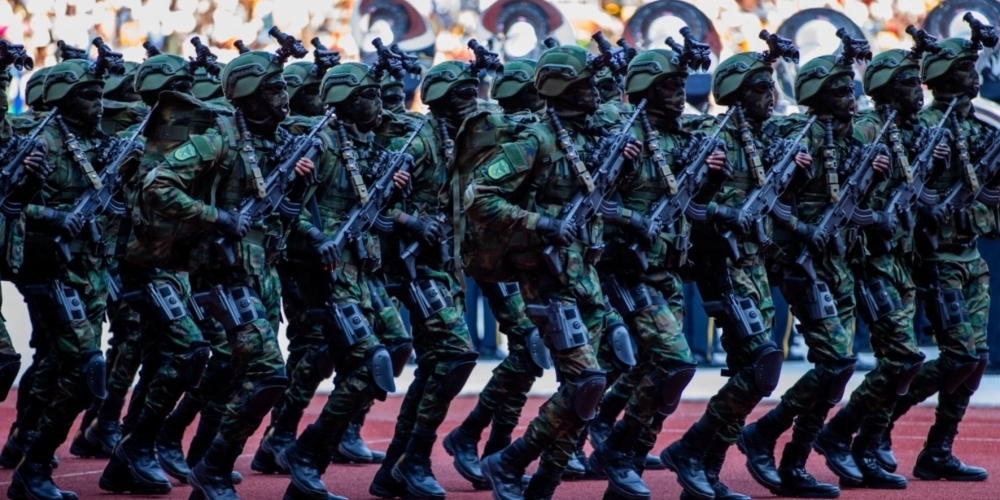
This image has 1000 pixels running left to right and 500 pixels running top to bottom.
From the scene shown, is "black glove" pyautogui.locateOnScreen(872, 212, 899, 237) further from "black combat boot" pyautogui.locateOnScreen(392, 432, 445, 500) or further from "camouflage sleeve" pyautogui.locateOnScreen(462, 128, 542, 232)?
"black combat boot" pyautogui.locateOnScreen(392, 432, 445, 500)

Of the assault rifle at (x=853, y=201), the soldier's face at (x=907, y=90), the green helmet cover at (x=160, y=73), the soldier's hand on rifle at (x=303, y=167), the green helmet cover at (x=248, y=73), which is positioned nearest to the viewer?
the green helmet cover at (x=248, y=73)

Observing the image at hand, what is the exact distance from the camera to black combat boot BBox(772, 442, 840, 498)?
27.3 feet

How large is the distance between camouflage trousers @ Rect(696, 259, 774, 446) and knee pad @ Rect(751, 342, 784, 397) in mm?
23

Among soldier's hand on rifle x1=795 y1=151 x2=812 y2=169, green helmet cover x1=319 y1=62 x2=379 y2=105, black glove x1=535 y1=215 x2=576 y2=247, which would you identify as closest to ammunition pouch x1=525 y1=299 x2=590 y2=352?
black glove x1=535 y1=215 x2=576 y2=247

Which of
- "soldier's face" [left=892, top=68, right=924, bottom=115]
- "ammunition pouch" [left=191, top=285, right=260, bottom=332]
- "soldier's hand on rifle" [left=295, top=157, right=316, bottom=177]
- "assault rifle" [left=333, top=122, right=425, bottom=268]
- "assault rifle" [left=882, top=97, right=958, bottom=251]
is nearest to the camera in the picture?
"ammunition pouch" [left=191, top=285, right=260, bottom=332]

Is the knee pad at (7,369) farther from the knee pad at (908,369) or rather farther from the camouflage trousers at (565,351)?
the knee pad at (908,369)

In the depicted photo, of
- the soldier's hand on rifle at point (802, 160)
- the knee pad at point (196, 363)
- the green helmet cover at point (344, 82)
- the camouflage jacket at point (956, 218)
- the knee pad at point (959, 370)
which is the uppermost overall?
the green helmet cover at point (344, 82)

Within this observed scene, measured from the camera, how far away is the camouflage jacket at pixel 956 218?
927 centimetres

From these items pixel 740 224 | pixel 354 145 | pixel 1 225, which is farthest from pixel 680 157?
pixel 1 225

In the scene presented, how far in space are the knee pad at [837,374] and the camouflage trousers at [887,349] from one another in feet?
1.64

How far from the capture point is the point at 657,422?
26.8 feet

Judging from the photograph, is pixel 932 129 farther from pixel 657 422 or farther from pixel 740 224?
pixel 657 422

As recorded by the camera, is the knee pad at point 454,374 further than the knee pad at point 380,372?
Yes

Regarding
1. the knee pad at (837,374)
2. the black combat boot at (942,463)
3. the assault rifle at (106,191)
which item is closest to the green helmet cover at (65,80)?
the assault rifle at (106,191)
